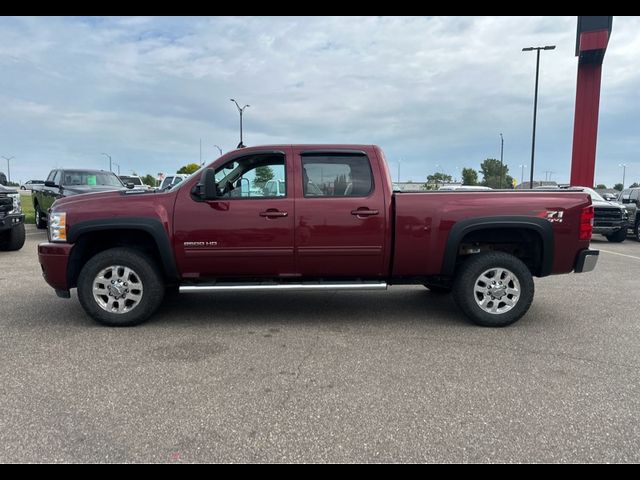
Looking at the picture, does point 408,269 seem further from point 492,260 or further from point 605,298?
point 605,298

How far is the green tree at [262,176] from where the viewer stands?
4855 mm

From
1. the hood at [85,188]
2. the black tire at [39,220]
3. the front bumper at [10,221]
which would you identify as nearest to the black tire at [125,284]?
the front bumper at [10,221]

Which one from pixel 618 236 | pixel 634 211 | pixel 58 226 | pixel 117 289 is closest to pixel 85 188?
pixel 58 226

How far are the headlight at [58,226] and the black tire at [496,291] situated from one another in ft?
13.4

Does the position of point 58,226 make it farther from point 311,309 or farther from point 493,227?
point 493,227

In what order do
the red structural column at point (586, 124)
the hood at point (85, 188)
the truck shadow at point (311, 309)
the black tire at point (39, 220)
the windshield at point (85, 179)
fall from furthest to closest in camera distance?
the red structural column at point (586, 124), the black tire at point (39, 220), the windshield at point (85, 179), the hood at point (85, 188), the truck shadow at point (311, 309)

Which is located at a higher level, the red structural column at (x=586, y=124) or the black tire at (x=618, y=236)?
the red structural column at (x=586, y=124)

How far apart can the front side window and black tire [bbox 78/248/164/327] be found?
1.09m

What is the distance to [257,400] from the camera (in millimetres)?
3170

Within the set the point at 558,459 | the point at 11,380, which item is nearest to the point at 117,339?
the point at 11,380

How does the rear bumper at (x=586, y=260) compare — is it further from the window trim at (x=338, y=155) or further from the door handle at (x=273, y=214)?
the door handle at (x=273, y=214)

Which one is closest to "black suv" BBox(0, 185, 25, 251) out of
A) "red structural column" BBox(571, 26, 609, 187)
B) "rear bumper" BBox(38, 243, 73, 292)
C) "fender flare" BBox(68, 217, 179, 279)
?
"rear bumper" BBox(38, 243, 73, 292)

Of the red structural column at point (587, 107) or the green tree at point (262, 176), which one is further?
the red structural column at point (587, 107)

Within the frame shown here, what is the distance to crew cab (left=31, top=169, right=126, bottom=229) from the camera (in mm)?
12312
